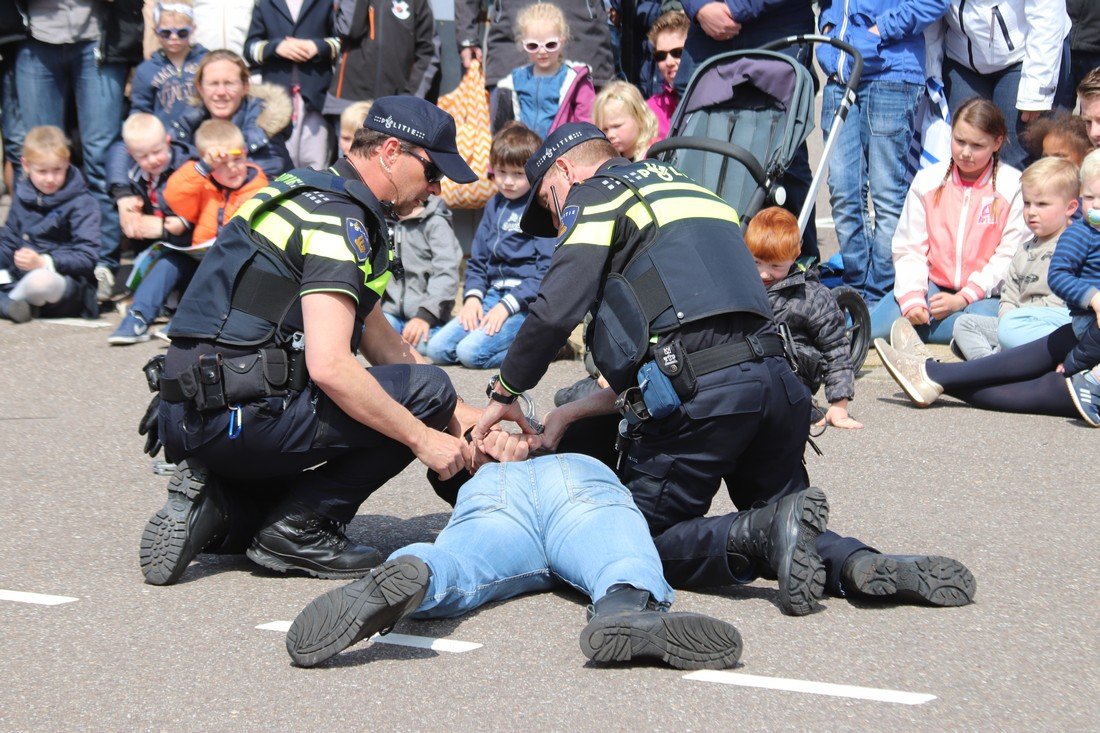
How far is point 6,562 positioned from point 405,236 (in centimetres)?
472

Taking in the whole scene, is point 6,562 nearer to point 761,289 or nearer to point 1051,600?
point 761,289

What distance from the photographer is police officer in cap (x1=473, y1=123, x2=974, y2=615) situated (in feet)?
14.2

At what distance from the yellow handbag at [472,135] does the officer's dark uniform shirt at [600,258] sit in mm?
5369

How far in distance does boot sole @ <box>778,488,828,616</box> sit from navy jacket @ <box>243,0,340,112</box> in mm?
6956

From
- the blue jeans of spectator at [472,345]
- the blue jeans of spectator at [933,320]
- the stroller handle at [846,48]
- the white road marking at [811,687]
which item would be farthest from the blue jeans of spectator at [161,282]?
the white road marking at [811,687]

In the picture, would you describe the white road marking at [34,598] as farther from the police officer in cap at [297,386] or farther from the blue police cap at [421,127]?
the blue police cap at [421,127]

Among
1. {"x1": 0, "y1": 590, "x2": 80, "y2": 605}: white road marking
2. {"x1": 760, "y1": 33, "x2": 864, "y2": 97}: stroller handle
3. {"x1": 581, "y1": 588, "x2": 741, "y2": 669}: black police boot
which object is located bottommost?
{"x1": 0, "y1": 590, "x2": 80, "y2": 605}: white road marking

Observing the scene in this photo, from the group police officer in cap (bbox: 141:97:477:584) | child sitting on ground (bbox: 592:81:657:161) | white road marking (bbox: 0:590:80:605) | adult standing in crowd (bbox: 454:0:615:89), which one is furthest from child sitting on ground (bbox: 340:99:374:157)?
white road marking (bbox: 0:590:80:605)

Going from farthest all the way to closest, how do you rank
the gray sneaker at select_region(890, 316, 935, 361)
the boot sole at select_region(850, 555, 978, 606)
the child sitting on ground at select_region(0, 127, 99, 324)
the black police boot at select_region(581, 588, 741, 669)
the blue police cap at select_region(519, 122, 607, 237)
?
the child sitting on ground at select_region(0, 127, 99, 324) → the gray sneaker at select_region(890, 316, 935, 361) → the blue police cap at select_region(519, 122, 607, 237) → the boot sole at select_region(850, 555, 978, 606) → the black police boot at select_region(581, 588, 741, 669)

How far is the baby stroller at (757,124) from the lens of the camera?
7438 mm

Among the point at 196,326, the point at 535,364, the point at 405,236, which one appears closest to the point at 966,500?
the point at 535,364

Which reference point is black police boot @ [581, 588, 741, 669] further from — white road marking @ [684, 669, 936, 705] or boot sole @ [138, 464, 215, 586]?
boot sole @ [138, 464, 215, 586]

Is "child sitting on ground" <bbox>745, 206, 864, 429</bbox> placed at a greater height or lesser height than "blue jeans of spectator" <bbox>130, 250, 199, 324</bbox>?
greater

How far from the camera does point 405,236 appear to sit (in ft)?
30.0
